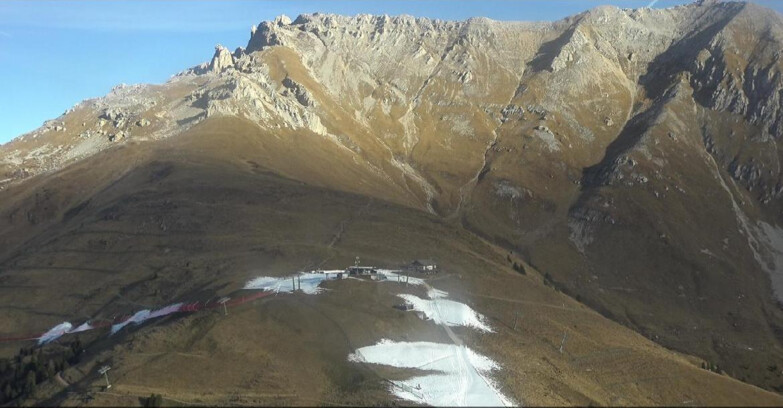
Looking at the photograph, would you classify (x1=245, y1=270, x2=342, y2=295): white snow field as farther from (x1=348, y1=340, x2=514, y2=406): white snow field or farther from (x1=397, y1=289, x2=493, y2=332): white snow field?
(x1=348, y1=340, x2=514, y2=406): white snow field

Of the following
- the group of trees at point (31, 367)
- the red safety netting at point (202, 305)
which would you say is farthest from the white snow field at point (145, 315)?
the group of trees at point (31, 367)

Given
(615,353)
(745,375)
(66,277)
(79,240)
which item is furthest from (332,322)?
(745,375)

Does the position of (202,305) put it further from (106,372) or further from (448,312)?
(448,312)

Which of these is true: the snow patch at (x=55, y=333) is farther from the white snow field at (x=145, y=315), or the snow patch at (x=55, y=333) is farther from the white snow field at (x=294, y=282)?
the white snow field at (x=294, y=282)

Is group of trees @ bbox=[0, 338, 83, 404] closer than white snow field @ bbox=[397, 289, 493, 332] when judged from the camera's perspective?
Yes

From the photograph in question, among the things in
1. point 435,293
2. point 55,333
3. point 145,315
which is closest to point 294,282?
point 435,293

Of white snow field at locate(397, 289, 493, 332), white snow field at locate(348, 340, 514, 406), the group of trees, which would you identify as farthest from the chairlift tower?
white snow field at locate(397, 289, 493, 332)

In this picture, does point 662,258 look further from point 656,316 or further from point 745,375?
point 745,375
